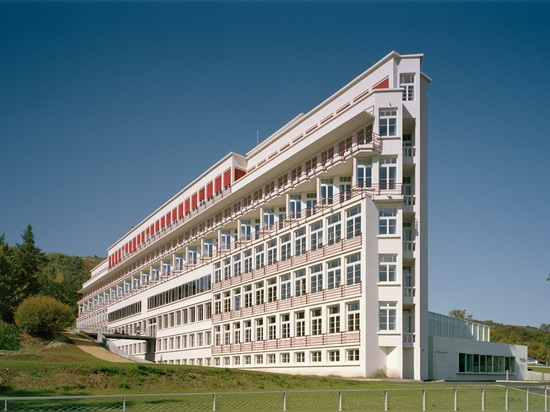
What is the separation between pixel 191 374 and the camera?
1481 inches

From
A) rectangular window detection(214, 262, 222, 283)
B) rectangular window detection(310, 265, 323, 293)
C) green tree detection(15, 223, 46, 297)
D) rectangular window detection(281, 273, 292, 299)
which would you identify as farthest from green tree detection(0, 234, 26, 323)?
rectangular window detection(310, 265, 323, 293)

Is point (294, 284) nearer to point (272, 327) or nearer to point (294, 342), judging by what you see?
point (294, 342)

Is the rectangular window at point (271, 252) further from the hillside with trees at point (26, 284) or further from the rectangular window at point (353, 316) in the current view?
the hillside with trees at point (26, 284)

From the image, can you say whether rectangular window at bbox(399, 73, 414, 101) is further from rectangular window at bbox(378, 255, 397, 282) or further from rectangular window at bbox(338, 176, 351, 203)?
rectangular window at bbox(378, 255, 397, 282)

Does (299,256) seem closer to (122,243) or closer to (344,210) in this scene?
(344,210)

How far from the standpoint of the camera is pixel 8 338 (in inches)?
2446

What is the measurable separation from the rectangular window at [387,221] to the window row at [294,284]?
107 inches

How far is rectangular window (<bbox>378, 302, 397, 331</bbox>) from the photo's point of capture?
49625 millimetres

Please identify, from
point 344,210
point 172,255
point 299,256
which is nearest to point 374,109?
point 344,210

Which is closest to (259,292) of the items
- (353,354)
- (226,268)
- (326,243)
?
(226,268)

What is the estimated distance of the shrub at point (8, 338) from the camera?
60.6m

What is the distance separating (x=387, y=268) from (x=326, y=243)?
6.86 m

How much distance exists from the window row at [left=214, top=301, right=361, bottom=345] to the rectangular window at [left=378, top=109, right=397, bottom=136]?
12.8 metres

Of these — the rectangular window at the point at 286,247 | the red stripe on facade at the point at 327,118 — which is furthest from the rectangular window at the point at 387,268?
the red stripe on facade at the point at 327,118
